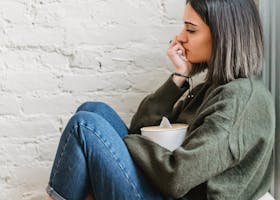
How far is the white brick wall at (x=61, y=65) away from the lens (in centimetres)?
130

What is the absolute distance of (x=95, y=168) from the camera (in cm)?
90

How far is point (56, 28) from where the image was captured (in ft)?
4.32

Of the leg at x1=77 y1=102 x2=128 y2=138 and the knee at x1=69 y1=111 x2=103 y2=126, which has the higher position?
the knee at x1=69 y1=111 x2=103 y2=126

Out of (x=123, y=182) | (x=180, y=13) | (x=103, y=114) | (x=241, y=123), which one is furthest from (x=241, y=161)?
(x=180, y=13)

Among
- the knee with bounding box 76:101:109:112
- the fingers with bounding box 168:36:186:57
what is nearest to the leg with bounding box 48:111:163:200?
the knee with bounding box 76:101:109:112

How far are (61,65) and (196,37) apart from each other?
1.58 ft

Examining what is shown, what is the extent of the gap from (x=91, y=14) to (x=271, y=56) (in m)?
0.56

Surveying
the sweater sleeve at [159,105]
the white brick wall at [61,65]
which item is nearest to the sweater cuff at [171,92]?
the sweater sleeve at [159,105]

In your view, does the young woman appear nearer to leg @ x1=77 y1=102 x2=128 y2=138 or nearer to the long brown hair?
the long brown hair

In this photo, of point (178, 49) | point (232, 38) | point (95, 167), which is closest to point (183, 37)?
point (178, 49)

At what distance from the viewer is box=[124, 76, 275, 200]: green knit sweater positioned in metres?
0.87

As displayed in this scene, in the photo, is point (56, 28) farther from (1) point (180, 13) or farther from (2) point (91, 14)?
(1) point (180, 13)

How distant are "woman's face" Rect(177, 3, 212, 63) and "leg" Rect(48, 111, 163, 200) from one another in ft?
1.03

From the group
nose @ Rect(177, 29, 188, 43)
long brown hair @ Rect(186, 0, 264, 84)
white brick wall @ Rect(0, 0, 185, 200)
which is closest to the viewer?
long brown hair @ Rect(186, 0, 264, 84)
